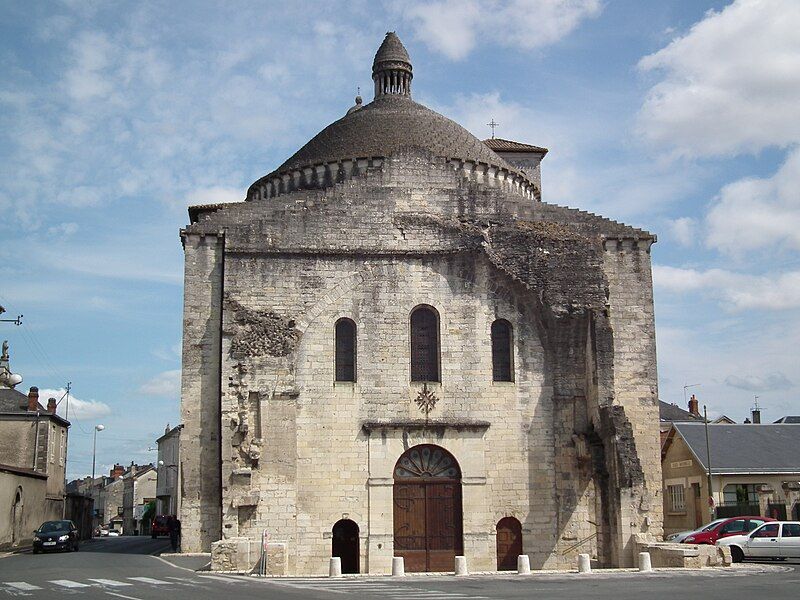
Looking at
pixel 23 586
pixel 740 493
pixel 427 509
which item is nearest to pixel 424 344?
pixel 427 509

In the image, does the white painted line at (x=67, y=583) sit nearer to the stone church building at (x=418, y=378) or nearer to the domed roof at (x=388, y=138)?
the stone church building at (x=418, y=378)

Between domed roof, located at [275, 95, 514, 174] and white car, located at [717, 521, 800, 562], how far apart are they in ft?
44.0

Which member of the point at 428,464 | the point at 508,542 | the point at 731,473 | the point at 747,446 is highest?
the point at 747,446

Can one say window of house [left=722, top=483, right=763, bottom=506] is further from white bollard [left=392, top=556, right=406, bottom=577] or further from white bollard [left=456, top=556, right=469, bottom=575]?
white bollard [left=392, top=556, right=406, bottom=577]

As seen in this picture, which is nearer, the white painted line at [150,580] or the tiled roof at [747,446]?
the white painted line at [150,580]

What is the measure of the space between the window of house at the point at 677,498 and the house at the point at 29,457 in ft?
86.0

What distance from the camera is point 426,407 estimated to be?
24.2 metres

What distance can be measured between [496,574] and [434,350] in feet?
21.6

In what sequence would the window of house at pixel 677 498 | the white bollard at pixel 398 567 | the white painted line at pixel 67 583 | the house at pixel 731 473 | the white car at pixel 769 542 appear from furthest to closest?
the window of house at pixel 677 498 < the house at pixel 731 473 < the white car at pixel 769 542 < the white bollard at pixel 398 567 < the white painted line at pixel 67 583

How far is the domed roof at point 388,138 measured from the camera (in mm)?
28953

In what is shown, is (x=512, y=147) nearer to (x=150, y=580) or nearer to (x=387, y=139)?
(x=387, y=139)

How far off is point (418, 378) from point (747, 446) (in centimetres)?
1820

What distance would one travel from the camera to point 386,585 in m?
17.2

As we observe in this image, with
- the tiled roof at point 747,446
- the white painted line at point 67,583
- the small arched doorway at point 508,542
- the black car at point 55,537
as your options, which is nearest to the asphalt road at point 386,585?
the white painted line at point 67,583
